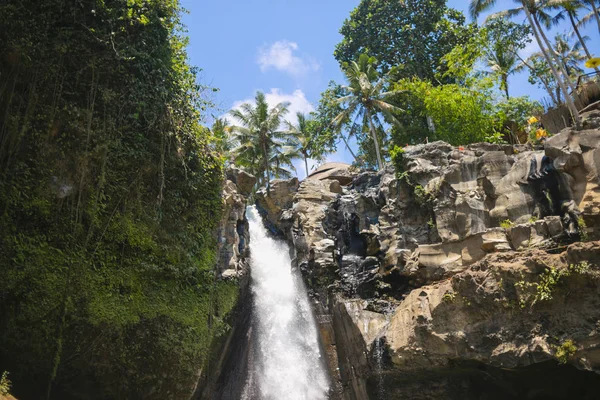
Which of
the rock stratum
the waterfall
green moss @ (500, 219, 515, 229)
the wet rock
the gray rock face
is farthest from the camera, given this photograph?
the wet rock

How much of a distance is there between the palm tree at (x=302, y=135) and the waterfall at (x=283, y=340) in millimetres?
14500

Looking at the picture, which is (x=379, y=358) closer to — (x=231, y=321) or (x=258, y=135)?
(x=231, y=321)

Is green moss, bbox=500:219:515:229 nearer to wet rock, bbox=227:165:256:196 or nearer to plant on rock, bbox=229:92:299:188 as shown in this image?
wet rock, bbox=227:165:256:196

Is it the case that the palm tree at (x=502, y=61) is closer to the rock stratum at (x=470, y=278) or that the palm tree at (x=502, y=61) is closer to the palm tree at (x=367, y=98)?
the palm tree at (x=367, y=98)

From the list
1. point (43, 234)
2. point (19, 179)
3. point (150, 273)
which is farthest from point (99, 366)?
point (19, 179)

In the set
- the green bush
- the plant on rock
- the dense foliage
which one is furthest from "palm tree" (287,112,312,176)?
the dense foliage

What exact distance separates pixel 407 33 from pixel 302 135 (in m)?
11.0

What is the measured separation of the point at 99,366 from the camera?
12273 millimetres

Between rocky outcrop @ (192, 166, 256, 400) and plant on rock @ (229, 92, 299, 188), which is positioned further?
plant on rock @ (229, 92, 299, 188)

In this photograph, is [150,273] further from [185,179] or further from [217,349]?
[217,349]

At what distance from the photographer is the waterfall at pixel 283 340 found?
17.6 m

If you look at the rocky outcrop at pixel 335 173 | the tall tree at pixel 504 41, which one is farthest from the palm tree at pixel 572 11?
the rocky outcrop at pixel 335 173

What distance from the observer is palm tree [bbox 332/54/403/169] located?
28531mm

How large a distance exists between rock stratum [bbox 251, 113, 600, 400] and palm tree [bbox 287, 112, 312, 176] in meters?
16.4
